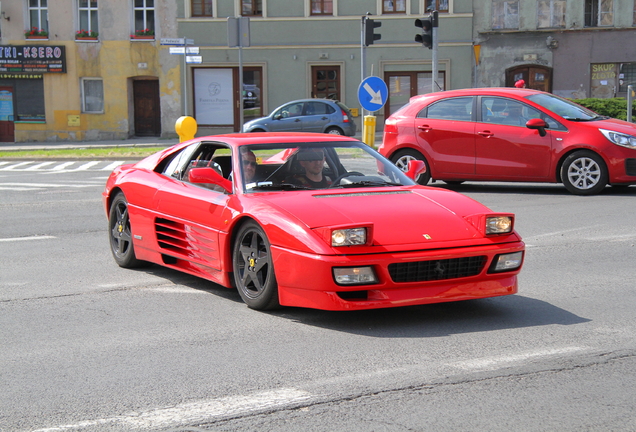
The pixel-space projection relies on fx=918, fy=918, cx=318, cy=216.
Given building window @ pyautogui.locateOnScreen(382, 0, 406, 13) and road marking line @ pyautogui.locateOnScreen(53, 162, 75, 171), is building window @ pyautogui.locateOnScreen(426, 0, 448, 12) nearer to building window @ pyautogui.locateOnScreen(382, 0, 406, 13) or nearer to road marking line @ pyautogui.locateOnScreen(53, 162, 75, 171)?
building window @ pyautogui.locateOnScreen(382, 0, 406, 13)

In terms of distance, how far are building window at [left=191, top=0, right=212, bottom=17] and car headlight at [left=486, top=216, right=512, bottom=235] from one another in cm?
3190

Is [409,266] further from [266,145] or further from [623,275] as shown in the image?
[623,275]

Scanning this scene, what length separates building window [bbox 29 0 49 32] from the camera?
1442 inches

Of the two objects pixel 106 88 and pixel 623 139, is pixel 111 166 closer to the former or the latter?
pixel 623 139

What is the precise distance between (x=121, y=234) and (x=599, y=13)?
3092 centimetres

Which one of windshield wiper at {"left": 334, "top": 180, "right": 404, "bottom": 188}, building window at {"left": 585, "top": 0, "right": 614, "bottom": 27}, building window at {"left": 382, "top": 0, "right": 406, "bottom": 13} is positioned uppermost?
building window at {"left": 382, "top": 0, "right": 406, "bottom": 13}

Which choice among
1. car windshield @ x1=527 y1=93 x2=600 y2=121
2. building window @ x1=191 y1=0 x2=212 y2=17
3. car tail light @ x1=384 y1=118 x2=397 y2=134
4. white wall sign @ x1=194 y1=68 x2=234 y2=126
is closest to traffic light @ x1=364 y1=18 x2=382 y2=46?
car tail light @ x1=384 y1=118 x2=397 y2=134

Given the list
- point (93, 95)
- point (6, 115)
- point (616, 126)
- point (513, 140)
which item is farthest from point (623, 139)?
point (6, 115)

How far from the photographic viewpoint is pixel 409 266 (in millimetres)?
5699

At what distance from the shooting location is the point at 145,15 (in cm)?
3656

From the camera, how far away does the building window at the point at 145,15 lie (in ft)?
→ 120

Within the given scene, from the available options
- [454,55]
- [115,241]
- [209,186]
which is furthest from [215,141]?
[454,55]

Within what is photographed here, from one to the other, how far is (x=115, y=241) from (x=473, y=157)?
286 inches

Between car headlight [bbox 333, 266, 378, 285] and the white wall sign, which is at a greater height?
the white wall sign
